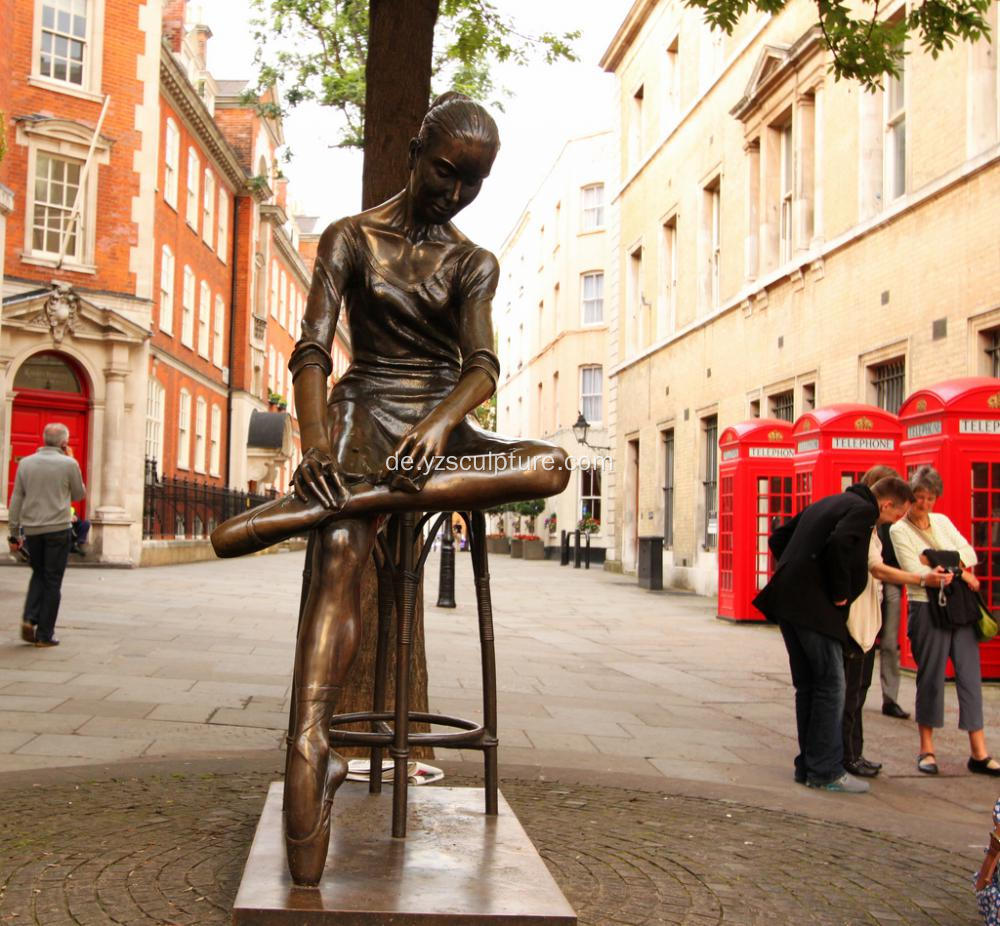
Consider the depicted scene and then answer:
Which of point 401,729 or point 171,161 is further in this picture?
point 171,161

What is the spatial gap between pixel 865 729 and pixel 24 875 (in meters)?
6.22

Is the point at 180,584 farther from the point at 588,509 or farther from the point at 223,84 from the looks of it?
the point at 223,84

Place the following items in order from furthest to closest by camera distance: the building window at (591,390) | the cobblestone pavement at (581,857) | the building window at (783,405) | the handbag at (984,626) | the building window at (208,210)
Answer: the building window at (591,390) < the building window at (208,210) < the building window at (783,405) < the handbag at (984,626) < the cobblestone pavement at (581,857)

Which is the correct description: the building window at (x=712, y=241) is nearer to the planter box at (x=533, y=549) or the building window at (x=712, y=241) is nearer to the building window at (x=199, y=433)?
the building window at (x=199, y=433)

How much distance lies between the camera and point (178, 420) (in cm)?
3372

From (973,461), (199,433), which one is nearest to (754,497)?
(973,461)

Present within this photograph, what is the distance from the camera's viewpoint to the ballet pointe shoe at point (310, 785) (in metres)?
3.15

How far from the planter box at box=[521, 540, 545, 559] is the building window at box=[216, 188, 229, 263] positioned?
49.0ft

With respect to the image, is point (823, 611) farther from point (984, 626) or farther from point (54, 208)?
point (54, 208)

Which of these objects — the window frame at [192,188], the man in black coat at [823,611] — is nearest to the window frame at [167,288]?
the window frame at [192,188]

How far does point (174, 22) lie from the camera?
35.4 meters

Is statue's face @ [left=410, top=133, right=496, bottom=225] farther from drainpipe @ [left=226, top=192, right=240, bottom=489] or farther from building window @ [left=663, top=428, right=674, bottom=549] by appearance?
drainpipe @ [left=226, top=192, right=240, bottom=489]

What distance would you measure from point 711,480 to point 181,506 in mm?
13995

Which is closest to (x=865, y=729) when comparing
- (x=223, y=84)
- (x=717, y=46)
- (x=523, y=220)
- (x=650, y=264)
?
(x=717, y=46)
